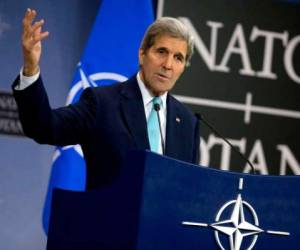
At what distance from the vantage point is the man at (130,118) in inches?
109

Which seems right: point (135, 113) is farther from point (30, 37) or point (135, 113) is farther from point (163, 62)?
point (30, 37)

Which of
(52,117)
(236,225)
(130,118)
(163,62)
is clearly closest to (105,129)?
(130,118)

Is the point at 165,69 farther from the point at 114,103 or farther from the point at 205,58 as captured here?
the point at 205,58

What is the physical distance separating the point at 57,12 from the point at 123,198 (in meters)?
2.97

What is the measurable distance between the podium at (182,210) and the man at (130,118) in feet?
0.92

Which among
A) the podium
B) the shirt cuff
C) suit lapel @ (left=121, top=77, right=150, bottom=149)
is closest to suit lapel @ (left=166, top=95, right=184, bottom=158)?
suit lapel @ (left=121, top=77, right=150, bottom=149)

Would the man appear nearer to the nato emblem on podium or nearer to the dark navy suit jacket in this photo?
the dark navy suit jacket

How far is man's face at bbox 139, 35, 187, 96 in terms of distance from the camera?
2922 mm

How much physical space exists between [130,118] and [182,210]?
1.89 ft

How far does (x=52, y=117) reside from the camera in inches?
106

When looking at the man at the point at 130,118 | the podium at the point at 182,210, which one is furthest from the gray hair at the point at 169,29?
the podium at the point at 182,210

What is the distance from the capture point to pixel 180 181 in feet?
7.73

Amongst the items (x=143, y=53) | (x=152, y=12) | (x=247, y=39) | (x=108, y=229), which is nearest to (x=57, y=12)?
(x=152, y=12)

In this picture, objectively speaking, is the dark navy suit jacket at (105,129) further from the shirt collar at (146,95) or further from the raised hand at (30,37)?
the raised hand at (30,37)
